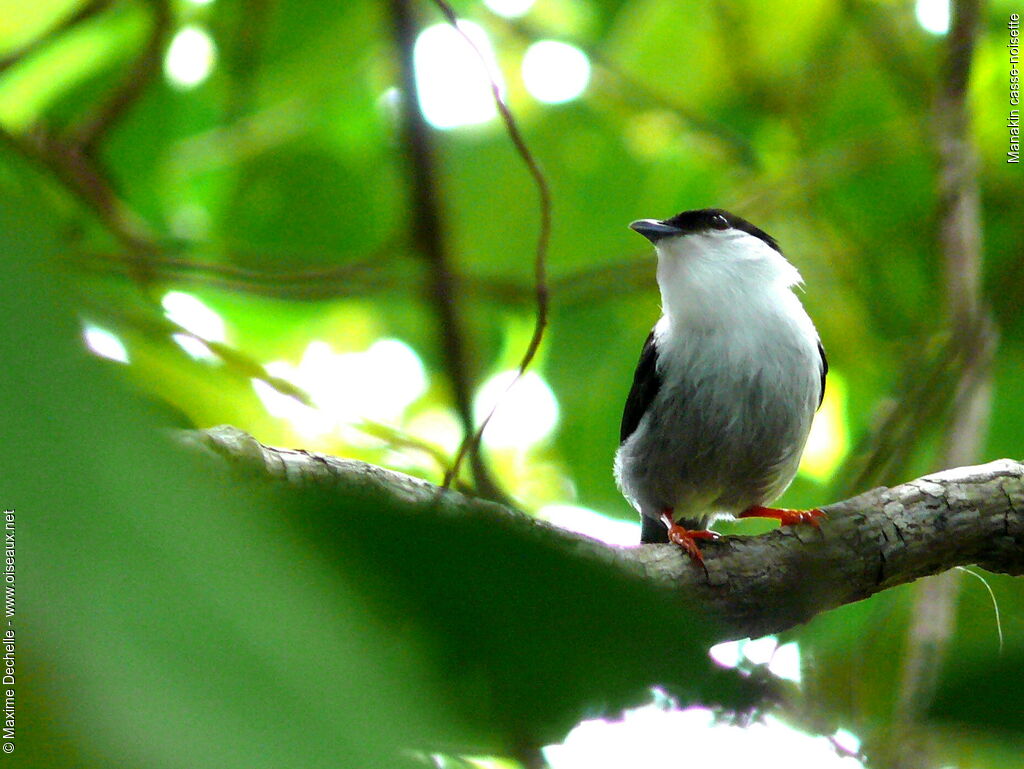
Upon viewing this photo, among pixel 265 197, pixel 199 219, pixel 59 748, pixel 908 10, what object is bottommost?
pixel 59 748

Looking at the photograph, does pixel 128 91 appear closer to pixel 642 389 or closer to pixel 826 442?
pixel 642 389

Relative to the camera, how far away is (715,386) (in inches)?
159

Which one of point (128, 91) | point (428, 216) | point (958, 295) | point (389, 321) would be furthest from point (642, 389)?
point (428, 216)

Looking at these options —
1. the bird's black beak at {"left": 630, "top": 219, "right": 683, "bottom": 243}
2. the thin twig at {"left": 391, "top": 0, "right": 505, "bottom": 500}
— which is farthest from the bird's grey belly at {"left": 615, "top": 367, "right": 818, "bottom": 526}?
the thin twig at {"left": 391, "top": 0, "right": 505, "bottom": 500}

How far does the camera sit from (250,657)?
1.14 feet

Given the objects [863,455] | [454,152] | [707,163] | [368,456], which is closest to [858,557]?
[863,455]

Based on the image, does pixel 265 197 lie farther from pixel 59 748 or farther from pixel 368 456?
pixel 59 748

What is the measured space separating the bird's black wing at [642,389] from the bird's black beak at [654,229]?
1.36 ft

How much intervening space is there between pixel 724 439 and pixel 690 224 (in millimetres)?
953

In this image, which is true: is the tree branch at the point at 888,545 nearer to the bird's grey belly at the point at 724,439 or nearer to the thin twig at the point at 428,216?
the bird's grey belly at the point at 724,439

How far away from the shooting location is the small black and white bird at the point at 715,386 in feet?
13.2

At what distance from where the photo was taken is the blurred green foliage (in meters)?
0.33

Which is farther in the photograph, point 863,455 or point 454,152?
point 454,152

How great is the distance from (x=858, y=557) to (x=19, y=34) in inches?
88.7
